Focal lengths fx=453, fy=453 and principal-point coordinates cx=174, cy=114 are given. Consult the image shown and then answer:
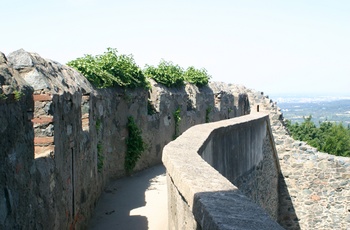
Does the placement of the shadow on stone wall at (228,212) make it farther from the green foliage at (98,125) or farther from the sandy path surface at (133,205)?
the green foliage at (98,125)

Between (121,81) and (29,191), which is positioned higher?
(121,81)

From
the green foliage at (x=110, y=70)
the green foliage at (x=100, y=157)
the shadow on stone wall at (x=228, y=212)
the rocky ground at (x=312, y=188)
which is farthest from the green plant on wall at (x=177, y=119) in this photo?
the shadow on stone wall at (x=228, y=212)

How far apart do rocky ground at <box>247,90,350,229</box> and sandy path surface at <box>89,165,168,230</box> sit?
3.97m

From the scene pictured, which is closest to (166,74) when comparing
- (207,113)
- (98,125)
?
(207,113)

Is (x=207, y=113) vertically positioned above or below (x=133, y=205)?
above

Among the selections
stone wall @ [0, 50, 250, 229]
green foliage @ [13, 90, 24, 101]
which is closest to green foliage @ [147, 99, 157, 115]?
stone wall @ [0, 50, 250, 229]

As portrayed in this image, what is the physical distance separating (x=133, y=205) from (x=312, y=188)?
602 cm

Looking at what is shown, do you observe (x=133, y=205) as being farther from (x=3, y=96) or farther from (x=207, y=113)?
(x=207, y=113)

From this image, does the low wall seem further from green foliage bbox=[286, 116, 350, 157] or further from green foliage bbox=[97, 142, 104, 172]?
green foliage bbox=[286, 116, 350, 157]

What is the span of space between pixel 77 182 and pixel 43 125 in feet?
4.63

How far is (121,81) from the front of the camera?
8281 millimetres

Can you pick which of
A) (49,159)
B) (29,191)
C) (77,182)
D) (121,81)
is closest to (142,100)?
(121,81)

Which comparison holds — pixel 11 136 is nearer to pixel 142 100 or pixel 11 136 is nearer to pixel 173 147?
pixel 173 147

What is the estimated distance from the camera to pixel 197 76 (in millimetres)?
13281
